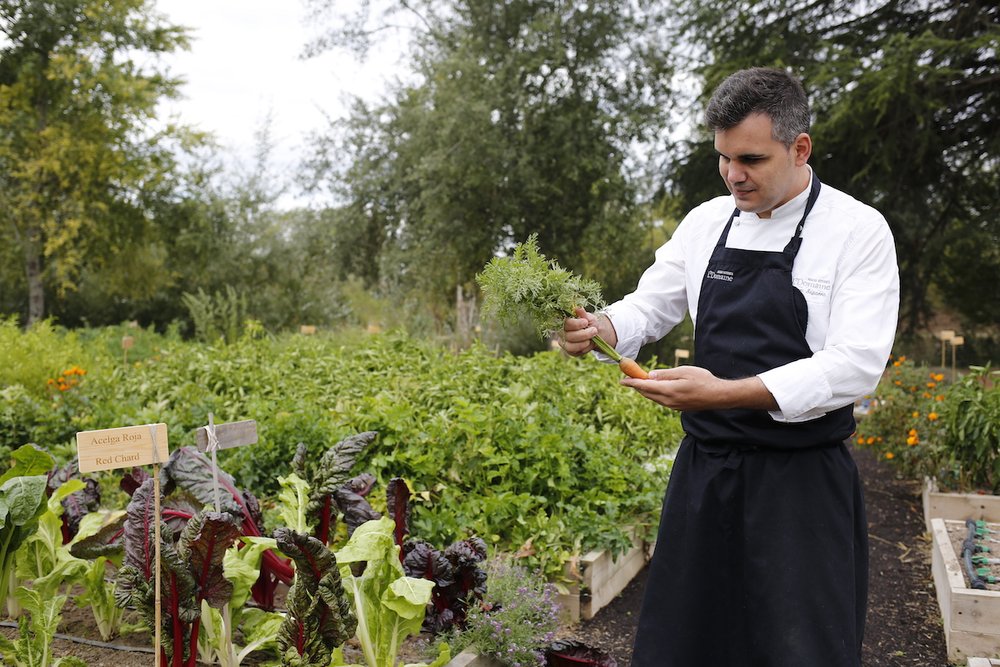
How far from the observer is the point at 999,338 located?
16219 millimetres

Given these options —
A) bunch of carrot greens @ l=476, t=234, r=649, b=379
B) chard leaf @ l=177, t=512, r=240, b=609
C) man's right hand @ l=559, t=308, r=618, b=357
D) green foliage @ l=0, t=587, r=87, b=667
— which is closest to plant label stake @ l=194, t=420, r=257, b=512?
chard leaf @ l=177, t=512, r=240, b=609

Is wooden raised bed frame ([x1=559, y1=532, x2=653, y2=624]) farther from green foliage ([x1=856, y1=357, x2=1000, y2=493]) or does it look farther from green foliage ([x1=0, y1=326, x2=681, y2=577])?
green foliage ([x1=856, y1=357, x2=1000, y2=493])

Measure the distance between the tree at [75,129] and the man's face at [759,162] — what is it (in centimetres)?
1512

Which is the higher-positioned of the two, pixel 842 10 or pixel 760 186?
pixel 842 10

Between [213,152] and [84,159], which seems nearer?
[84,159]

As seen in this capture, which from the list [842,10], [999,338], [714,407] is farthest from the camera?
[999,338]

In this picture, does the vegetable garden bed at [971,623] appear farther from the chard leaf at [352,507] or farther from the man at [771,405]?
the chard leaf at [352,507]

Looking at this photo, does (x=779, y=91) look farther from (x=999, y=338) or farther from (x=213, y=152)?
(x=213, y=152)

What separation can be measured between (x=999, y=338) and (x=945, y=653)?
14.7 m

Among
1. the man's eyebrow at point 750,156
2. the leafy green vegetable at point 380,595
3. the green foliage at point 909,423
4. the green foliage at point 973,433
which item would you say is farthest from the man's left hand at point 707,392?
the green foliage at point 909,423

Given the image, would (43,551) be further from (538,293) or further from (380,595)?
(538,293)

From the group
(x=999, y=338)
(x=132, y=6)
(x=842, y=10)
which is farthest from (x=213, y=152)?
(x=999, y=338)

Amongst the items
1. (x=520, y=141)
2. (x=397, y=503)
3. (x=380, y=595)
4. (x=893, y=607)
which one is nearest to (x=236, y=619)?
(x=380, y=595)

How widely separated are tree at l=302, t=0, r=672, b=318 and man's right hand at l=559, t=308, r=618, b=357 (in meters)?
11.3
